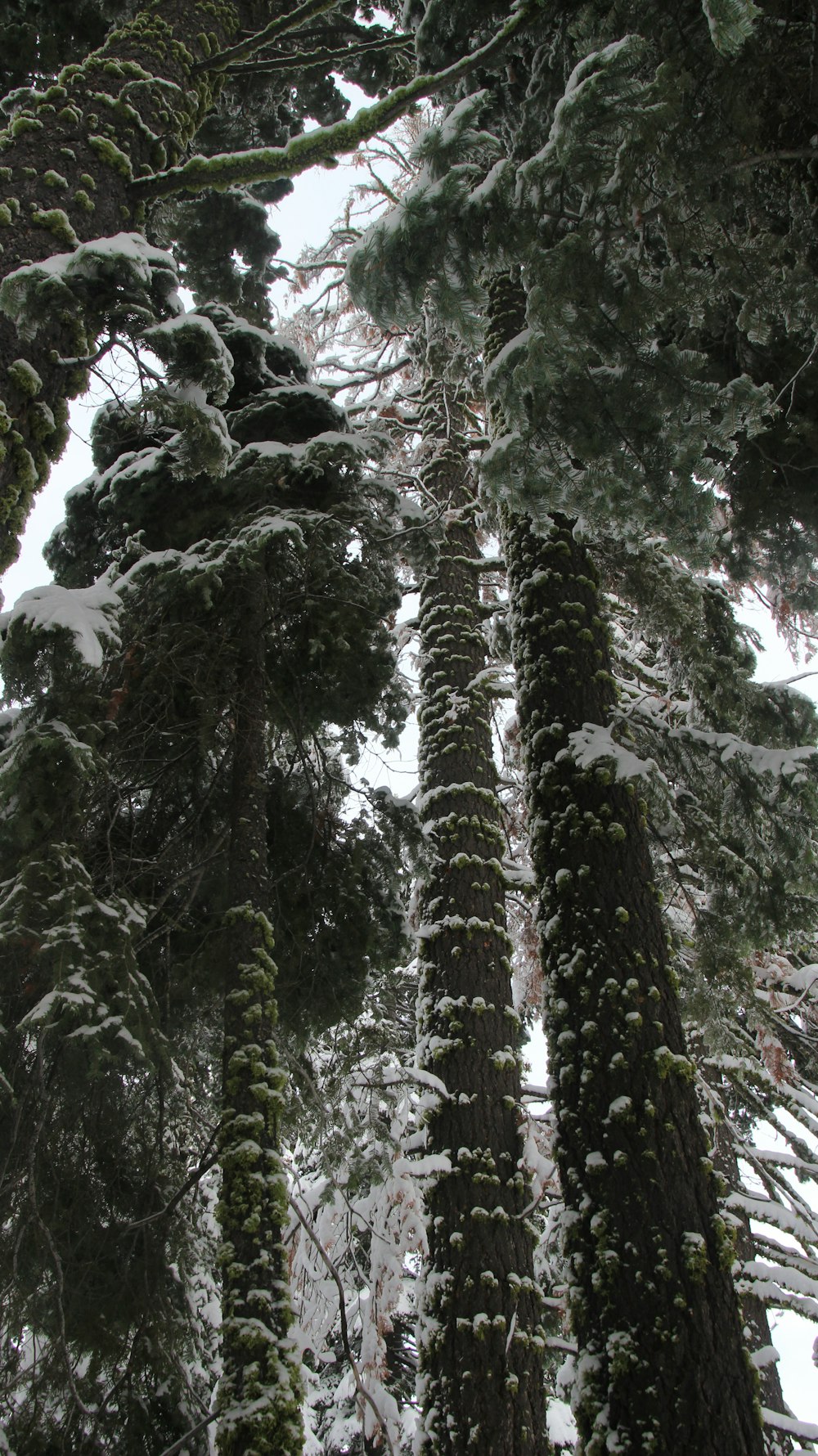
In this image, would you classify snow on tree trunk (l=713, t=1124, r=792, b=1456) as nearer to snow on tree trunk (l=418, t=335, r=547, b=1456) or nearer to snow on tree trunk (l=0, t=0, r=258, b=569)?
snow on tree trunk (l=418, t=335, r=547, b=1456)

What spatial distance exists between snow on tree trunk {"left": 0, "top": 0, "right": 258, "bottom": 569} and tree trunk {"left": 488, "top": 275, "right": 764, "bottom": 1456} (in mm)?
2415

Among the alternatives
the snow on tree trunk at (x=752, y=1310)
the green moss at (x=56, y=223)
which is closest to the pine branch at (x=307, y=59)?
the green moss at (x=56, y=223)

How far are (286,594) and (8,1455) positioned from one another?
389 cm

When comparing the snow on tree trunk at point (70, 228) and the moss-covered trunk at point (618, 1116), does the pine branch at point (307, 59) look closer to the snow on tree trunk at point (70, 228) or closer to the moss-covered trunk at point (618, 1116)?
the snow on tree trunk at point (70, 228)

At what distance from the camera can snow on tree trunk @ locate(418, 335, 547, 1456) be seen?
354 cm

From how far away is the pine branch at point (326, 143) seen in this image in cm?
336

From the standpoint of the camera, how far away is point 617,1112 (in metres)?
3.06

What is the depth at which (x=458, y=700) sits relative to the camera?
594 cm

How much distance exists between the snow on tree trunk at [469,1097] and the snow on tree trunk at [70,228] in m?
2.97

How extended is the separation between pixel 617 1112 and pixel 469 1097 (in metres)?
1.43

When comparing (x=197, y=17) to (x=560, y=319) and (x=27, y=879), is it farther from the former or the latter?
(x=27, y=879)

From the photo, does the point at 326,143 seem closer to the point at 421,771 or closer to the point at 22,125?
the point at 22,125

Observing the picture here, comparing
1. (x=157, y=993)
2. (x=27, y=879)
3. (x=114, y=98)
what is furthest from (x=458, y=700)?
(x=114, y=98)

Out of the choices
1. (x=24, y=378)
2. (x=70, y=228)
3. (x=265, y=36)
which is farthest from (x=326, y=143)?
(x=265, y=36)
